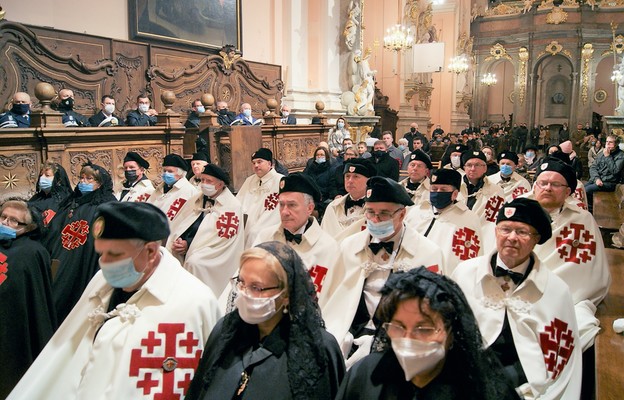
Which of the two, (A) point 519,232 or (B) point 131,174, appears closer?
(A) point 519,232

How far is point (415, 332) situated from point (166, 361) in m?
1.46

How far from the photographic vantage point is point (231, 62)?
15.9 meters

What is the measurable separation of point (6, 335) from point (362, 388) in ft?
11.2

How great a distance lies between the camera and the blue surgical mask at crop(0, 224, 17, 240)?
4.44 m

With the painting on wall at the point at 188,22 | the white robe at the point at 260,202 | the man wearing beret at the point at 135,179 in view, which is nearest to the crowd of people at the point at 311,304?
the man wearing beret at the point at 135,179

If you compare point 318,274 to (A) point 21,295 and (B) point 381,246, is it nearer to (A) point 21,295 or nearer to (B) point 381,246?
(B) point 381,246

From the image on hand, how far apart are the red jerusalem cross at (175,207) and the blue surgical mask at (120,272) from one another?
4131 mm

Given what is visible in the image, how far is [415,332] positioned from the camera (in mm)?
2070

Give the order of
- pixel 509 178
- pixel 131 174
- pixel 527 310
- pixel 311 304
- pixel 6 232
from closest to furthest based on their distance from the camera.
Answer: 1. pixel 311 304
2. pixel 527 310
3. pixel 6 232
4. pixel 131 174
5. pixel 509 178

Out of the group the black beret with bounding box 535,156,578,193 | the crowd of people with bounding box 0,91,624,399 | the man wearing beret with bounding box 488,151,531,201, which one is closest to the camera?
the crowd of people with bounding box 0,91,624,399

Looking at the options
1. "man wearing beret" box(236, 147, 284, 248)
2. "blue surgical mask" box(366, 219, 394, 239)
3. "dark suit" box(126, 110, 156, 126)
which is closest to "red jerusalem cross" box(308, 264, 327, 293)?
"blue surgical mask" box(366, 219, 394, 239)

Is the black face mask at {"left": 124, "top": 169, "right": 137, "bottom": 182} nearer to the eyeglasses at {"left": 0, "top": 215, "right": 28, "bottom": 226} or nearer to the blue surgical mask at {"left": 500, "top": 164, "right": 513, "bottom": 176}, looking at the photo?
the eyeglasses at {"left": 0, "top": 215, "right": 28, "bottom": 226}

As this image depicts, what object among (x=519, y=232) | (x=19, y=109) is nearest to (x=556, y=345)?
(x=519, y=232)

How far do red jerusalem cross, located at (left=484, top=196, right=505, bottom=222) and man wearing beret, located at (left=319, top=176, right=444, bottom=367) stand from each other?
11.3ft
